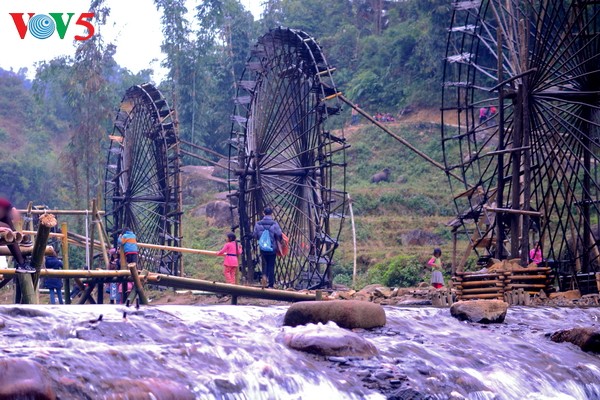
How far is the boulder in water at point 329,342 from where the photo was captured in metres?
9.51

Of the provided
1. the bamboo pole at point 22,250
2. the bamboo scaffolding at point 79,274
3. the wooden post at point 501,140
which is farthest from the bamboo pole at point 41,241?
the wooden post at point 501,140

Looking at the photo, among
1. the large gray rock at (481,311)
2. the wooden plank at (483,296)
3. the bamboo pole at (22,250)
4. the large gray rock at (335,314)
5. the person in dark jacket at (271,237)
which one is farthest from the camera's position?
the person in dark jacket at (271,237)

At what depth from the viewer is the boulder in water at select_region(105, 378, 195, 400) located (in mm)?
7302

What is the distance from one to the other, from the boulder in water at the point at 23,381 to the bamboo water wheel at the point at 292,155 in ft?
47.8

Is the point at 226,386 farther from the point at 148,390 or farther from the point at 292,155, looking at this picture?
the point at 292,155

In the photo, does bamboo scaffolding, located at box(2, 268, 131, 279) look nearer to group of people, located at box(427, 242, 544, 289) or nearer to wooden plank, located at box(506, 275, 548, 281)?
wooden plank, located at box(506, 275, 548, 281)

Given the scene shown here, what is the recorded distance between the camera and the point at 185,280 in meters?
13.8

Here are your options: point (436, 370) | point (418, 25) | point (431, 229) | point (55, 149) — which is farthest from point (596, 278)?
point (55, 149)

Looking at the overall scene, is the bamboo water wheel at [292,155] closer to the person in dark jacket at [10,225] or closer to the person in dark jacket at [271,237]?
the person in dark jacket at [271,237]

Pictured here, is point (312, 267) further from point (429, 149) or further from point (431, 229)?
point (429, 149)

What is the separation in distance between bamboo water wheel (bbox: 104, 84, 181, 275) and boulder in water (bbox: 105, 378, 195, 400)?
1730cm

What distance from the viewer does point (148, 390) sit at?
A: 7.41m

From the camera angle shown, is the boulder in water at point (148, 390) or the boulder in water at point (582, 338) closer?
the boulder in water at point (148, 390)

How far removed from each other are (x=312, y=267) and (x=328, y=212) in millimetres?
1310
